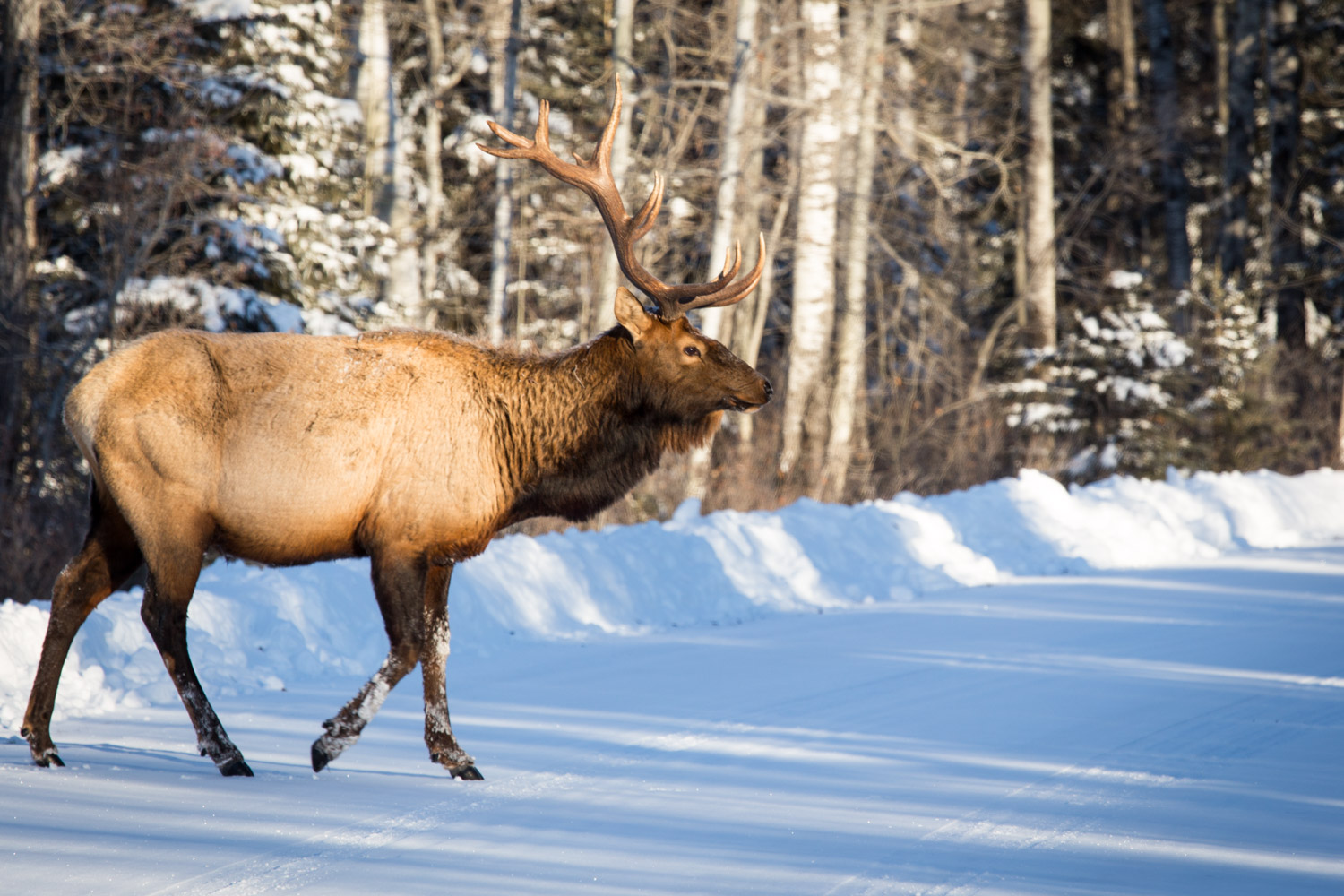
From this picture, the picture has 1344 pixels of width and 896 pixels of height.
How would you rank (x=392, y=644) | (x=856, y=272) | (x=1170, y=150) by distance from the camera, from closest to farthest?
(x=392, y=644)
(x=856, y=272)
(x=1170, y=150)

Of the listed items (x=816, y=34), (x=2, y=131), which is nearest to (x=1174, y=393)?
(x=816, y=34)

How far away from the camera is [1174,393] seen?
2002 cm

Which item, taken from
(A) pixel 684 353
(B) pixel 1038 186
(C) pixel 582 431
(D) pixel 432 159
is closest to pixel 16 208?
(C) pixel 582 431

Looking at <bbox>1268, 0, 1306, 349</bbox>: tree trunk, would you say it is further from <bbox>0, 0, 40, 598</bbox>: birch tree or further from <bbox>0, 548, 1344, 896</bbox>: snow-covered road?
<bbox>0, 0, 40, 598</bbox>: birch tree

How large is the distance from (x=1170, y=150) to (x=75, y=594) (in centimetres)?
2497

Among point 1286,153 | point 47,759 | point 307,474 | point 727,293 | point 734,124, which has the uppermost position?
point 1286,153

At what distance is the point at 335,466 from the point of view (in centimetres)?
561

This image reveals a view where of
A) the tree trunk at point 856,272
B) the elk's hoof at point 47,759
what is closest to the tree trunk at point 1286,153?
the tree trunk at point 856,272

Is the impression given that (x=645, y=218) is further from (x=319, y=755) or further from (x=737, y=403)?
(x=319, y=755)

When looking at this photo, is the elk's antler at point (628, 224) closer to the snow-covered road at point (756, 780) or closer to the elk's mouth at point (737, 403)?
the elk's mouth at point (737, 403)

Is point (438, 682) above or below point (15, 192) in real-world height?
below

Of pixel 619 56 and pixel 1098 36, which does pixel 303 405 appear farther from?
pixel 1098 36

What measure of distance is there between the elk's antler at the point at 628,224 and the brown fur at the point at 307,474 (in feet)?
0.94

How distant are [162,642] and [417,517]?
1220 millimetres
